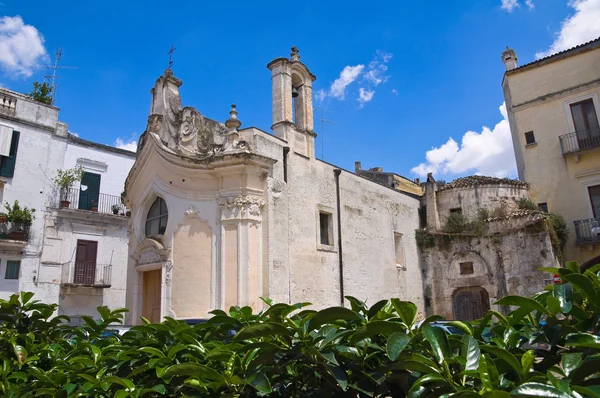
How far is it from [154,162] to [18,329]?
12450 mm

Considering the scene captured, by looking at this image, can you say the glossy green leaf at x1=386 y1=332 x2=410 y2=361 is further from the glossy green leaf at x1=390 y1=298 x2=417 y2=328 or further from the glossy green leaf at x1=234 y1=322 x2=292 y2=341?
the glossy green leaf at x1=234 y1=322 x2=292 y2=341

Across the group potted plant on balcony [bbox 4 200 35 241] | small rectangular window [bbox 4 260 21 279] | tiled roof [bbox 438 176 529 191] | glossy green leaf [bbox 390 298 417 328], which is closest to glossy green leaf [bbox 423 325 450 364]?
glossy green leaf [bbox 390 298 417 328]

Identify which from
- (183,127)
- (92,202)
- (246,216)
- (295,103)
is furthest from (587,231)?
(92,202)

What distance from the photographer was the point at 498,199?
2050 cm

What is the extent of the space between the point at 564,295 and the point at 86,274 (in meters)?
24.5

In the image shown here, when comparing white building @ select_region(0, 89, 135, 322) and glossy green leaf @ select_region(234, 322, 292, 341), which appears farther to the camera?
white building @ select_region(0, 89, 135, 322)

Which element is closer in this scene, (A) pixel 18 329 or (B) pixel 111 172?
(A) pixel 18 329

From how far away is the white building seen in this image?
70.4ft

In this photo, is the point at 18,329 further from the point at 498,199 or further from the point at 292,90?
the point at 498,199

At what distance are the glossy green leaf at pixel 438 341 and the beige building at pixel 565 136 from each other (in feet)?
63.9

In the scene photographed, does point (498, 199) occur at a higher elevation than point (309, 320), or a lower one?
higher

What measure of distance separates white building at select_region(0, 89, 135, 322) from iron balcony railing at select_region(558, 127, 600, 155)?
20637 millimetres

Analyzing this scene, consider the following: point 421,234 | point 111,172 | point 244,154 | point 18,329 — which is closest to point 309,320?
point 18,329

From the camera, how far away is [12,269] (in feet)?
69.3
